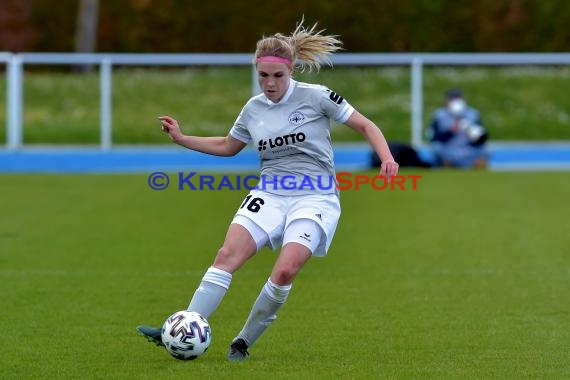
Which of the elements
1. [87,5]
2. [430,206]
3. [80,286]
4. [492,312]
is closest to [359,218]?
[430,206]

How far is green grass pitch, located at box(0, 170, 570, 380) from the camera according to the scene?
289 inches

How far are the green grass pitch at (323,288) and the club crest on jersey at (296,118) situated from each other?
→ 1.34 metres

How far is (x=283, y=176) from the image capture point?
24.8 feet

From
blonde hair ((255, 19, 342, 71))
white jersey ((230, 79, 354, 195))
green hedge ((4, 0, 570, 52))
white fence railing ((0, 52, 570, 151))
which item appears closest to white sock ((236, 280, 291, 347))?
white jersey ((230, 79, 354, 195))

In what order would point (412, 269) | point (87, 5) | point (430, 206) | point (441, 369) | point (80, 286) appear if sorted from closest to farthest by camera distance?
point (441, 369) < point (80, 286) < point (412, 269) < point (430, 206) < point (87, 5)

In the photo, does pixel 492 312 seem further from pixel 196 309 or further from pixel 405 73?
pixel 405 73

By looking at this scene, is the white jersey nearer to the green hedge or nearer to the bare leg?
the bare leg

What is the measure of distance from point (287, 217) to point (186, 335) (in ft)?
2.98

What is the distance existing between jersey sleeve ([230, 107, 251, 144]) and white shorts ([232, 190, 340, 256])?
37 centimetres

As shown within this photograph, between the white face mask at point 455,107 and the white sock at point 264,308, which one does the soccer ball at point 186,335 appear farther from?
the white face mask at point 455,107

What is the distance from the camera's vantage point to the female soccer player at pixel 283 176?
7.24 metres

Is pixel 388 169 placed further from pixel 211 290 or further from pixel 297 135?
pixel 211 290

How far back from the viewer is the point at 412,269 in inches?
471

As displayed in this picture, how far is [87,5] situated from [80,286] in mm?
26838
